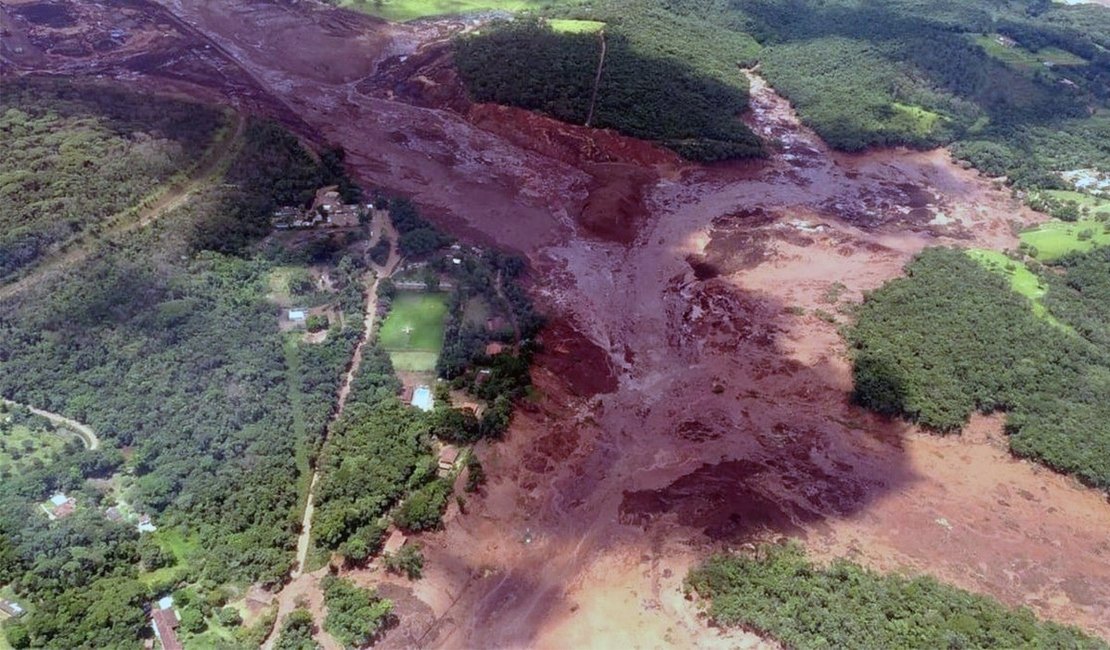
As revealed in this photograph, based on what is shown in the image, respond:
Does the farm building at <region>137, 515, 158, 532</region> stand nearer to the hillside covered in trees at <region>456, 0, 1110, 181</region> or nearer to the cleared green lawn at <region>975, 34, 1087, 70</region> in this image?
the hillside covered in trees at <region>456, 0, 1110, 181</region>

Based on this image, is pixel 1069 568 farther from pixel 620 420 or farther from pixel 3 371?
pixel 3 371

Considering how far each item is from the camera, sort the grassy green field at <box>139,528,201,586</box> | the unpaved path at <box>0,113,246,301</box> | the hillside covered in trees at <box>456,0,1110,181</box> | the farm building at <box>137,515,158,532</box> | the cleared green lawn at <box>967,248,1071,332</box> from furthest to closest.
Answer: the hillside covered in trees at <box>456,0,1110,181</box>
the cleared green lawn at <box>967,248,1071,332</box>
the unpaved path at <box>0,113,246,301</box>
the farm building at <box>137,515,158,532</box>
the grassy green field at <box>139,528,201,586</box>

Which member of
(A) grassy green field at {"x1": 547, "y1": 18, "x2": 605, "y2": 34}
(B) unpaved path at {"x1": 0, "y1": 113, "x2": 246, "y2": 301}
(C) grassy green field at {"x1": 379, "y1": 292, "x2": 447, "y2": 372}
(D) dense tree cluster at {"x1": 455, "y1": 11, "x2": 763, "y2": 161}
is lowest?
(C) grassy green field at {"x1": 379, "y1": 292, "x2": 447, "y2": 372}

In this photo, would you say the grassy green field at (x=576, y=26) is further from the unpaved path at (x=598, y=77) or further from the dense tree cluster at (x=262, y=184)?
the dense tree cluster at (x=262, y=184)

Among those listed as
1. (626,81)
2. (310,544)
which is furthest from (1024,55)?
(310,544)

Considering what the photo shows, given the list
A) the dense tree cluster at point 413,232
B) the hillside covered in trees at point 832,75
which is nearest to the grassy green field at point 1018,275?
the hillside covered in trees at point 832,75

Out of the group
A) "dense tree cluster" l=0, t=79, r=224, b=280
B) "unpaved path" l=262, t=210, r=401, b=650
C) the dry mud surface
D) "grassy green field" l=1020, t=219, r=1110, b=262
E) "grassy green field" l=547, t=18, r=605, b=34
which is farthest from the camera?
"grassy green field" l=547, t=18, r=605, b=34

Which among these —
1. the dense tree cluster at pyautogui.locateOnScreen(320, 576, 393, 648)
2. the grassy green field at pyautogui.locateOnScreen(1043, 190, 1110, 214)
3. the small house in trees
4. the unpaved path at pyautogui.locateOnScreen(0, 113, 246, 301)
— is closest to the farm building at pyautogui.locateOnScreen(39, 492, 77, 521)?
the dense tree cluster at pyautogui.locateOnScreen(320, 576, 393, 648)

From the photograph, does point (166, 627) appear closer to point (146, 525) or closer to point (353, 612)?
point (146, 525)

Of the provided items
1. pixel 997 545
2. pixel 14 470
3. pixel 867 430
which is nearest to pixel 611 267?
pixel 867 430
